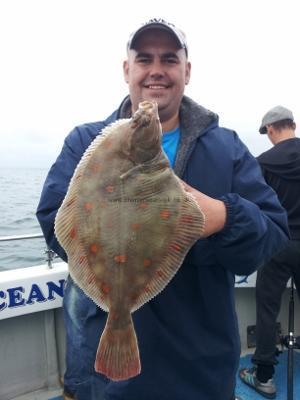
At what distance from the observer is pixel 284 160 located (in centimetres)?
428

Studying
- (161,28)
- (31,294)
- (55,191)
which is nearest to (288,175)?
(161,28)

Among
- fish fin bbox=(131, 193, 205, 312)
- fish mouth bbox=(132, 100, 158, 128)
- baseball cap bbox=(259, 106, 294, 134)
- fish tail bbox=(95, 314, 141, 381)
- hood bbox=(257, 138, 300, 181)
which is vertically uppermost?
baseball cap bbox=(259, 106, 294, 134)

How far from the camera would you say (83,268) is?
5.57ft

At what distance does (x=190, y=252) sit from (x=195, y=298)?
24 centimetres

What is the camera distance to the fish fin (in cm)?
168

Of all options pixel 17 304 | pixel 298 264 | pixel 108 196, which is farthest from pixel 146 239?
pixel 298 264

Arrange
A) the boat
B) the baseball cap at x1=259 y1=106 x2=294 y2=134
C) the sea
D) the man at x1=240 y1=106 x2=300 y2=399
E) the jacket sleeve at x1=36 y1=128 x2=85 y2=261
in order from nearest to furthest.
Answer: the jacket sleeve at x1=36 y1=128 x2=85 y2=261 → the boat → the man at x1=240 y1=106 x2=300 y2=399 → the baseball cap at x1=259 y1=106 x2=294 y2=134 → the sea

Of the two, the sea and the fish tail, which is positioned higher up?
the fish tail

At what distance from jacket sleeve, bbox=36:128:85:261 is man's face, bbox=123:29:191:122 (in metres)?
0.45

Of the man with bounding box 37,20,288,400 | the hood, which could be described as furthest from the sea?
the hood

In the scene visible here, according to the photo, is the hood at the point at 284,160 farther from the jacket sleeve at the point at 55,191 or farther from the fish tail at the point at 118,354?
the fish tail at the point at 118,354

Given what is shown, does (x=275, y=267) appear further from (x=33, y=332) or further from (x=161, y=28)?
(x=161, y=28)

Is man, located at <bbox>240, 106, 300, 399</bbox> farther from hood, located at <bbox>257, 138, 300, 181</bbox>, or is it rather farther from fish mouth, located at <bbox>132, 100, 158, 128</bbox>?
fish mouth, located at <bbox>132, 100, 158, 128</bbox>

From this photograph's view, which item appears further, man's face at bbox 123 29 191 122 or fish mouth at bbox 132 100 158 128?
man's face at bbox 123 29 191 122
